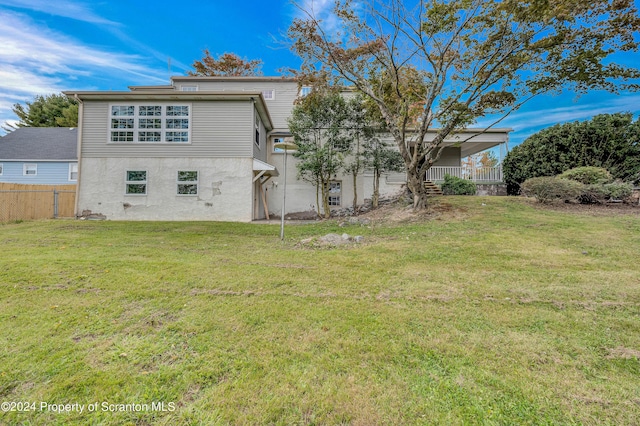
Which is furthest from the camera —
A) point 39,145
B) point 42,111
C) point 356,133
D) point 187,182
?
point 42,111

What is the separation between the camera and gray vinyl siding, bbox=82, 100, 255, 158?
12000mm

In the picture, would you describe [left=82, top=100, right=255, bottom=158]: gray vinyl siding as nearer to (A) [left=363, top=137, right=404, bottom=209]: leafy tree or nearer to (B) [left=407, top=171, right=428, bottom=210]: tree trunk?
(A) [left=363, top=137, right=404, bottom=209]: leafy tree

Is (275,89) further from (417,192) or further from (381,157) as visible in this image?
(417,192)

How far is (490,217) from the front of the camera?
9.00m

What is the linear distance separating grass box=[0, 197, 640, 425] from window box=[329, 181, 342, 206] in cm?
935

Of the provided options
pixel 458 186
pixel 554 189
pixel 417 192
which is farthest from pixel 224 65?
pixel 554 189

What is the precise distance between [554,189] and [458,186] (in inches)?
184

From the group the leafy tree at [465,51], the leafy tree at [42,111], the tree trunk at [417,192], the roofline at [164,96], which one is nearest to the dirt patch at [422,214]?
the tree trunk at [417,192]

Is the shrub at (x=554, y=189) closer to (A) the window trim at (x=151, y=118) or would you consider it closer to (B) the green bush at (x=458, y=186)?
(B) the green bush at (x=458, y=186)

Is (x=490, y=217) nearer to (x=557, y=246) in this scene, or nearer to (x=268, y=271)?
(x=557, y=246)

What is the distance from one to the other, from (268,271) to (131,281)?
2.00m

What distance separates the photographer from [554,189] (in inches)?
401

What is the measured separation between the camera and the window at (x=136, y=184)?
39.3 feet

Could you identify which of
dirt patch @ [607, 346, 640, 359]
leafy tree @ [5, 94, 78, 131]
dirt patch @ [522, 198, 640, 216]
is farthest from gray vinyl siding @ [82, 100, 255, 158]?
leafy tree @ [5, 94, 78, 131]
